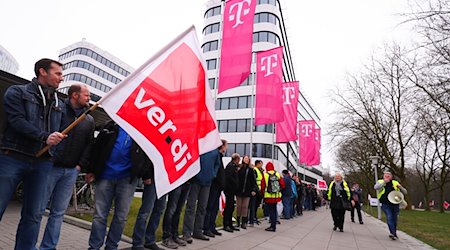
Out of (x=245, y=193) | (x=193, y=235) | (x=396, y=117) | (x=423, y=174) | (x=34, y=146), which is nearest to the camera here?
(x=34, y=146)

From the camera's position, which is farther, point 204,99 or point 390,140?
point 390,140

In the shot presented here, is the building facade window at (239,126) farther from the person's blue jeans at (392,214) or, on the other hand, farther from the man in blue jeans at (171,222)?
the man in blue jeans at (171,222)

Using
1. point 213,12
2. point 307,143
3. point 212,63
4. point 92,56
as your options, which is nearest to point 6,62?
point 212,63

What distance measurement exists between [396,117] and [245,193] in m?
24.1

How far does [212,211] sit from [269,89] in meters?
6.27

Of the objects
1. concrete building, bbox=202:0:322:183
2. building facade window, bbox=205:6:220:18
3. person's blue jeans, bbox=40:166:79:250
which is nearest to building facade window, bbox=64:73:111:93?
concrete building, bbox=202:0:322:183

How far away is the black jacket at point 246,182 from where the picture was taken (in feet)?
27.4

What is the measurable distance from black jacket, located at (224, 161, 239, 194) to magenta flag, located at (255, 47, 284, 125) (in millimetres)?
3732

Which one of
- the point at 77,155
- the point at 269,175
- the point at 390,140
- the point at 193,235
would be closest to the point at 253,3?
the point at 269,175

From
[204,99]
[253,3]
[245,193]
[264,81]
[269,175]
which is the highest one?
[253,3]

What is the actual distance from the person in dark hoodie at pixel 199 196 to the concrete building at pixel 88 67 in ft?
212

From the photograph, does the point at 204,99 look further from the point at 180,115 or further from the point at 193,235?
the point at 193,235

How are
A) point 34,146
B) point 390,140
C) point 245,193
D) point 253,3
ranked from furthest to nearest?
point 390,140
point 253,3
point 245,193
point 34,146

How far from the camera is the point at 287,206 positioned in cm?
1325
